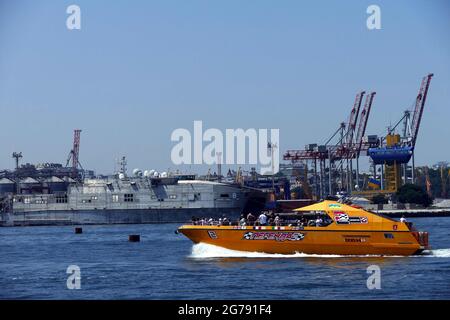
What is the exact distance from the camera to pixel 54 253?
178 ft

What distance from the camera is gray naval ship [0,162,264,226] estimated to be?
119 meters

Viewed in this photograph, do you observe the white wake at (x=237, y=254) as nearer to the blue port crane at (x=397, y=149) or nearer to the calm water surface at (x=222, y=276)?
the calm water surface at (x=222, y=276)

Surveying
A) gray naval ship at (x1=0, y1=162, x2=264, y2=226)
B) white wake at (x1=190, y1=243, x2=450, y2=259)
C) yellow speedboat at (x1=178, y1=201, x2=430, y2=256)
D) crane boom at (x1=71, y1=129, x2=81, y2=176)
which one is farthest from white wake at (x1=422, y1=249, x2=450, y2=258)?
crane boom at (x1=71, y1=129, x2=81, y2=176)

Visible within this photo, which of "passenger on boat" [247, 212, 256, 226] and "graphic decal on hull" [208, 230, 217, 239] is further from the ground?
"passenger on boat" [247, 212, 256, 226]

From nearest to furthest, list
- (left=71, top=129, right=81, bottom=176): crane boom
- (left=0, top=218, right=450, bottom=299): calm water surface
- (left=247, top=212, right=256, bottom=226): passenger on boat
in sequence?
(left=0, top=218, right=450, bottom=299): calm water surface, (left=247, top=212, right=256, bottom=226): passenger on boat, (left=71, top=129, right=81, bottom=176): crane boom

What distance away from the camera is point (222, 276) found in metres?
37.0

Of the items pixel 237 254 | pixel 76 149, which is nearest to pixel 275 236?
pixel 237 254

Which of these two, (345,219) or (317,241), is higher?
(345,219)

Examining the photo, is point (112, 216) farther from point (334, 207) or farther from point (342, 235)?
point (342, 235)

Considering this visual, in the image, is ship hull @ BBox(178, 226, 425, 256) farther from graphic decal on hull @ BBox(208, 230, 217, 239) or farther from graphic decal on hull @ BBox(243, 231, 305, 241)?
graphic decal on hull @ BBox(208, 230, 217, 239)

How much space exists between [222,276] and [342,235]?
771 cm

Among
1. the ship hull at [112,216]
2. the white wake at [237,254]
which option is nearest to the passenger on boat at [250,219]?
the white wake at [237,254]

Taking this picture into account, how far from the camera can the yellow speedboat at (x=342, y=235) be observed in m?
42.1

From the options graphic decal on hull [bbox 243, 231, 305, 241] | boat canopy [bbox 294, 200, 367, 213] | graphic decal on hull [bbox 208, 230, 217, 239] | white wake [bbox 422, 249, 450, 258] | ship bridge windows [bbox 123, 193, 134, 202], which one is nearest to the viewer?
boat canopy [bbox 294, 200, 367, 213]
